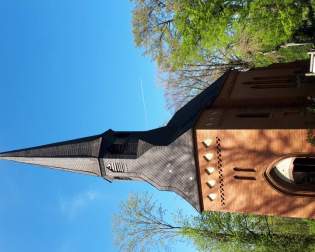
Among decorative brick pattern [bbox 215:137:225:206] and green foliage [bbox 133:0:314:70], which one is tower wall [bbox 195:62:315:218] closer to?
decorative brick pattern [bbox 215:137:225:206]

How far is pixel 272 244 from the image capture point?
2539 centimetres

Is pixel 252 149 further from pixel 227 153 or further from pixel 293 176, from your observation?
pixel 293 176

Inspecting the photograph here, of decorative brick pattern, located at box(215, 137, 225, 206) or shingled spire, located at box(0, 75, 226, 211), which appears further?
shingled spire, located at box(0, 75, 226, 211)

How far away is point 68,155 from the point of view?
62.4 feet

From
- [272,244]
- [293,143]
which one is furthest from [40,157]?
[272,244]

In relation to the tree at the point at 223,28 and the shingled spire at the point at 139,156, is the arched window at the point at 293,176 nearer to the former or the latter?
the shingled spire at the point at 139,156

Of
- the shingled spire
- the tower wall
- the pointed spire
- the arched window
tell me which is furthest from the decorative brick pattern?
the pointed spire

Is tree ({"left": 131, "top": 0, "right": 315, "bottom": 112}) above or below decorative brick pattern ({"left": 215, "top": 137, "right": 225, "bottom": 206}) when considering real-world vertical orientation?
above

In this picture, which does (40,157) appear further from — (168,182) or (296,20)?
(296,20)

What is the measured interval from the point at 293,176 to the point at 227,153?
306cm

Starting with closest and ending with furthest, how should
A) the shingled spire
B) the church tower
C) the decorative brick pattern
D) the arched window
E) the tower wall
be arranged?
the tower wall, the church tower, the arched window, the decorative brick pattern, the shingled spire

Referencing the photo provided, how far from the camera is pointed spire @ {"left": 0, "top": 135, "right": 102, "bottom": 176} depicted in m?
18.7

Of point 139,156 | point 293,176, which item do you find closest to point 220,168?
point 293,176

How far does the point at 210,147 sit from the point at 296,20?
8405mm
